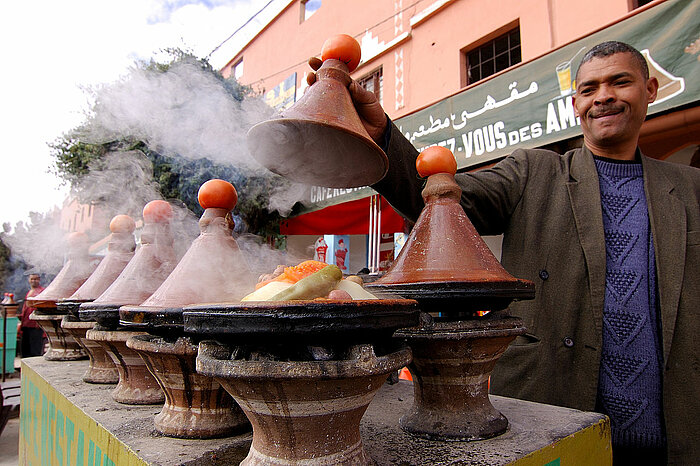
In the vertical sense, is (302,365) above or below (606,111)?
below

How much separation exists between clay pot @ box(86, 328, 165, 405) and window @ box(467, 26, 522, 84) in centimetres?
632

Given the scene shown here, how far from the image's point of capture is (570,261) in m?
1.60

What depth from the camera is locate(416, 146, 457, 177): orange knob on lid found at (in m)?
1.23

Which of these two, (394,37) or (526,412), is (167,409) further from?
(394,37)

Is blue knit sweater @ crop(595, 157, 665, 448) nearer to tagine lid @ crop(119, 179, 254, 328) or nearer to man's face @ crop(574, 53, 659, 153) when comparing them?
man's face @ crop(574, 53, 659, 153)

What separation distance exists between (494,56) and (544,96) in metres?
3.28

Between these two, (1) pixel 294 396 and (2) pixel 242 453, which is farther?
(2) pixel 242 453

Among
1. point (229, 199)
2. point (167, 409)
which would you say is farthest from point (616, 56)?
point (167, 409)

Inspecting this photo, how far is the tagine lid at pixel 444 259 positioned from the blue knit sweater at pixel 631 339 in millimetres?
644

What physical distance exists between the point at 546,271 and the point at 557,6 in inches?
211

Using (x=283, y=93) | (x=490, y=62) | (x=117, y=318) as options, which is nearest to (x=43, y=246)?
(x=117, y=318)

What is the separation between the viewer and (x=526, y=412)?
4.17ft

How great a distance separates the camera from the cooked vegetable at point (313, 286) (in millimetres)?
810

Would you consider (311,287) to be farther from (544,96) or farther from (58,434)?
(544,96)
